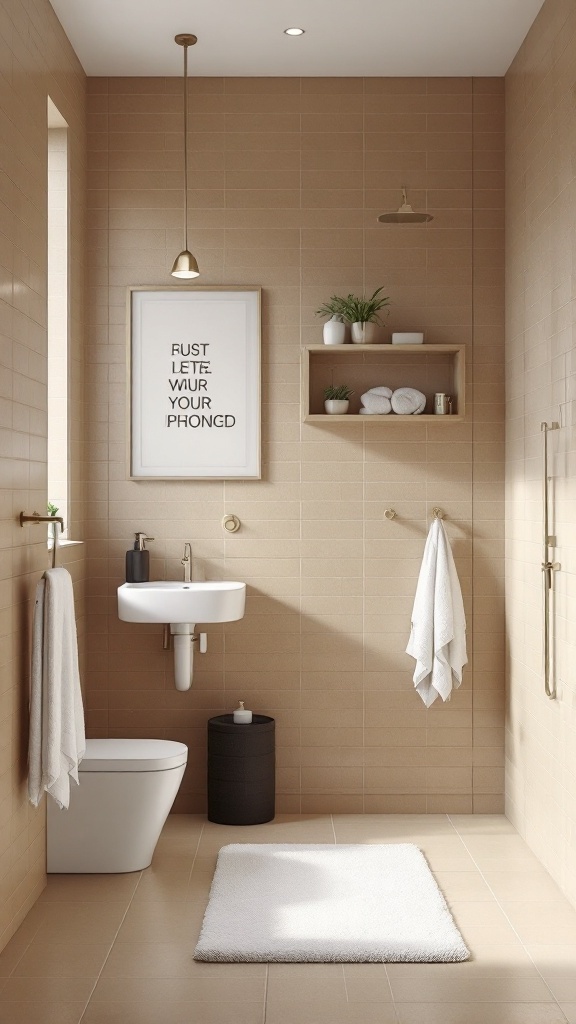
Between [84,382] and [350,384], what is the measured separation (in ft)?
3.69

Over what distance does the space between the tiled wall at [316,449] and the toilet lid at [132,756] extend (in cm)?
63

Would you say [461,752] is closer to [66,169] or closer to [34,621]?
[34,621]

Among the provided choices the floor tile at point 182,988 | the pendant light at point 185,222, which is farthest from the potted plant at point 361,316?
the floor tile at point 182,988

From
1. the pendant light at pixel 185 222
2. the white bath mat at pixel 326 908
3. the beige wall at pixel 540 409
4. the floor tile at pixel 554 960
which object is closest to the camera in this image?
the floor tile at pixel 554 960

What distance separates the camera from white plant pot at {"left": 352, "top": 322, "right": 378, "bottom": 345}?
4199mm

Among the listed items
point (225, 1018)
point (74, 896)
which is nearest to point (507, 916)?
point (225, 1018)

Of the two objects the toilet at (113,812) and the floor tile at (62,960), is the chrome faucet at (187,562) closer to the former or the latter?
the toilet at (113,812)

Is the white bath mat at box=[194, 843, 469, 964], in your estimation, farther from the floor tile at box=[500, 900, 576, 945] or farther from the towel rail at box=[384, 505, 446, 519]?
the towel rail at box=[384, 505, 446, 519]

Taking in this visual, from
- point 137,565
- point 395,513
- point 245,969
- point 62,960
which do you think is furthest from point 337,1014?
point 395,513

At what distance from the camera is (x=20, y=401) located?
318cm

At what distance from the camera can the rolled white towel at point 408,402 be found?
4.21 metres

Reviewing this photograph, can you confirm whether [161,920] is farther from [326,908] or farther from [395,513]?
[395,513]

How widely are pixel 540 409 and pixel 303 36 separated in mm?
1709

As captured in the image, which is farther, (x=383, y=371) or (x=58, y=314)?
(x=383, y=371)
